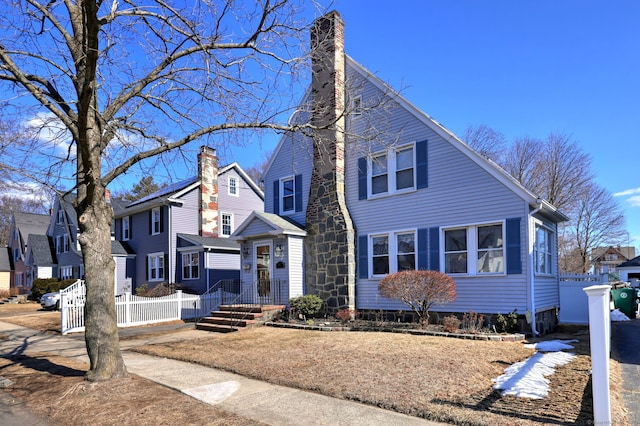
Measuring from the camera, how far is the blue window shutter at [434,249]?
12594 millimetres

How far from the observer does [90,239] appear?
6895 mm

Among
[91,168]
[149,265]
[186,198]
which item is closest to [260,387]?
[91,168]

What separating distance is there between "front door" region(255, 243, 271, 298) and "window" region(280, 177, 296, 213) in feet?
5.94

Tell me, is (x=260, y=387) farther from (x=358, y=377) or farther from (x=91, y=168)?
(x=91, y=168)

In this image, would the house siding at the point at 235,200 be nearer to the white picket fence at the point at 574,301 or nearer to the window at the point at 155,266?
the window at the point at 155,266

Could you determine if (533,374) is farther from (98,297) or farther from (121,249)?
(121,249)

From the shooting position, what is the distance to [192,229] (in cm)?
2417

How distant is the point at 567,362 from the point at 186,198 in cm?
2056

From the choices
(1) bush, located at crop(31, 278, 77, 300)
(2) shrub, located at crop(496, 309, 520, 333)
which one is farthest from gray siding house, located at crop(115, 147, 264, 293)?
(2) shrub, located at crop(496, 309, 520, 333)

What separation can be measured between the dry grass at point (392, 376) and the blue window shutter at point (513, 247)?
2.22 metres

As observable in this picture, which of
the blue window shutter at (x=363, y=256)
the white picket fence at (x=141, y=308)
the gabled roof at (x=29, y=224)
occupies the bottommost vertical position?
the white picket fence at (x=141, y=308)

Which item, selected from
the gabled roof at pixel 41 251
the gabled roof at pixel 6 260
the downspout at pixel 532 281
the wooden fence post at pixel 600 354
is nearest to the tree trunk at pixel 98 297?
the wooden fence post at pixel 600 354

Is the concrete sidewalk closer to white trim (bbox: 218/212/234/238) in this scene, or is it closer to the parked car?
the parked car

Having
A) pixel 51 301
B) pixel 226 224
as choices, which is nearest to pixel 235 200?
pixel 226 224
